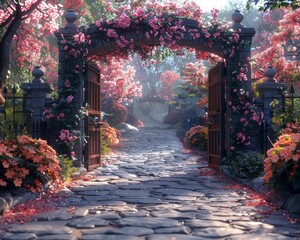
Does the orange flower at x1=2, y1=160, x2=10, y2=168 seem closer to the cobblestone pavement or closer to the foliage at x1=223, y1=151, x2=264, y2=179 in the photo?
the cobblestone pavement

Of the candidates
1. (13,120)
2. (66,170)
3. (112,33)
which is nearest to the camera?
(66,170)

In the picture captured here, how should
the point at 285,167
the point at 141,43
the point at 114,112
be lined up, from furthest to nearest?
the point at 114,112, the point at 141,43, the point at 285,167

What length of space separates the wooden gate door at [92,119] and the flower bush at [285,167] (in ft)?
17.4

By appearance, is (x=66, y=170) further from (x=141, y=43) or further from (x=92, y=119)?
(x=141, y=43)

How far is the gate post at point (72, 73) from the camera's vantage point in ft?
37.2

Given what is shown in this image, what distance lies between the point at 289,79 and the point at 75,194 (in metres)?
10.8

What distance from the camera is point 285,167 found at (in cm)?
682

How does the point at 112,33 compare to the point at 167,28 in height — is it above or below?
below

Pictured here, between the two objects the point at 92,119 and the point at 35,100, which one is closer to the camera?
the point at 35,100

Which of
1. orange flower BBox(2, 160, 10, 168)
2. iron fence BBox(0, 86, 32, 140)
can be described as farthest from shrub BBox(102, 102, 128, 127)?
orange flower BBox(2, 160, 10, 168)

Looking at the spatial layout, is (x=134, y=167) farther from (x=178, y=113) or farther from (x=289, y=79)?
(x=178, y=113)

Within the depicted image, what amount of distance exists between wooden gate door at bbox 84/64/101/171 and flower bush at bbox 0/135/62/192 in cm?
324

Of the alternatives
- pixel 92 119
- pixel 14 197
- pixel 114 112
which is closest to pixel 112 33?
pixel 92 119

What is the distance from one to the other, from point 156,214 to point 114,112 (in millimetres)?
23606
